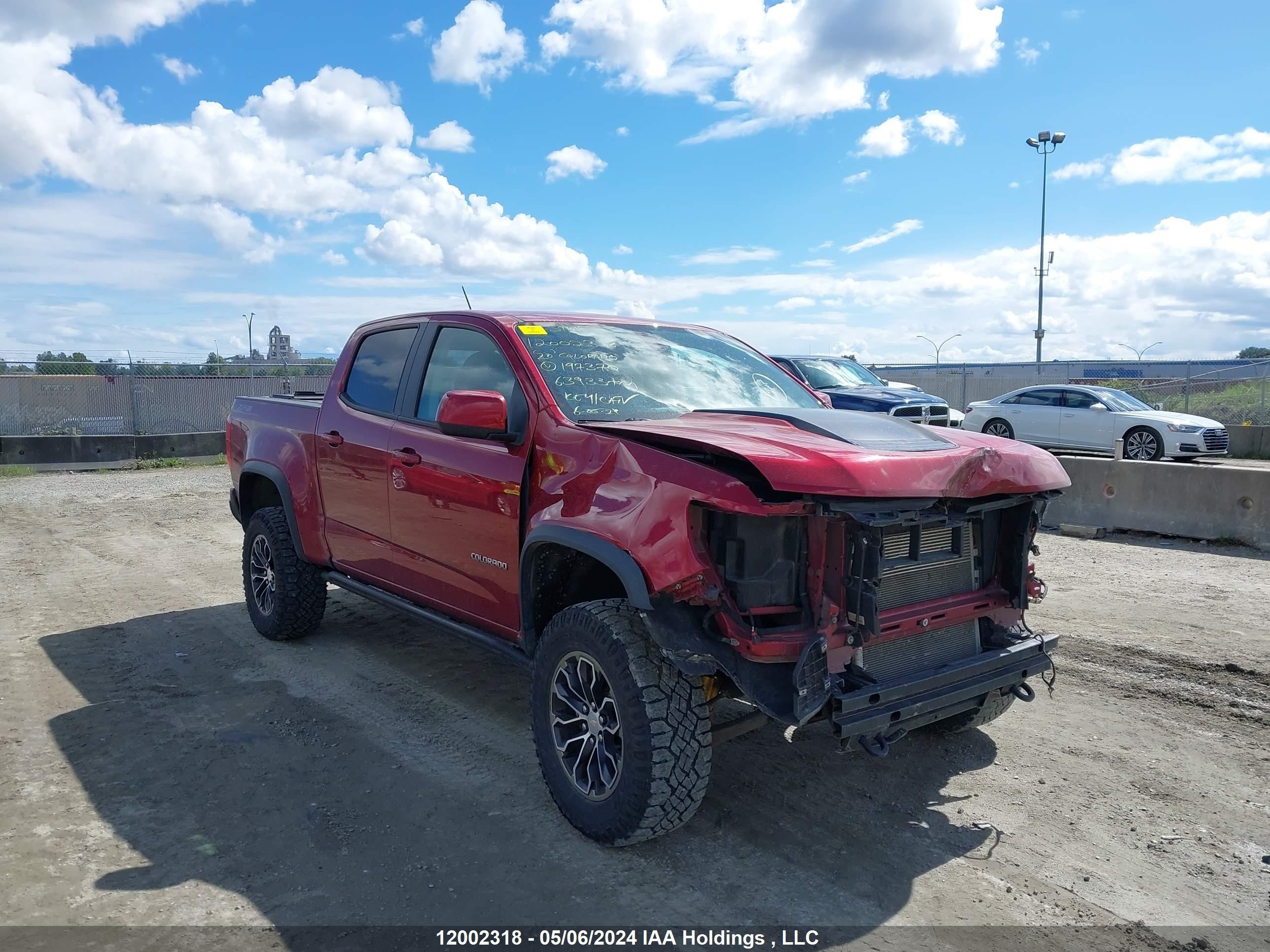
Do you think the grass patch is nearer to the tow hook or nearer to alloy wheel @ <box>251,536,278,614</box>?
alloy wheel @ <box>251,536,278,614</box>

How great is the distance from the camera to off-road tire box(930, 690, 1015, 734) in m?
4.07

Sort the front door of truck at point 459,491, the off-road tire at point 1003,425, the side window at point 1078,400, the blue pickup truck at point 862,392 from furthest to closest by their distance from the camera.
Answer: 1. the off-road tire at point 1003,425
2. the side window at point 1078,400
3. the blue pickup truck at point 862,392
4. the front door of truck at point 459,491

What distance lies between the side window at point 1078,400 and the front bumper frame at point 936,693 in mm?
15008

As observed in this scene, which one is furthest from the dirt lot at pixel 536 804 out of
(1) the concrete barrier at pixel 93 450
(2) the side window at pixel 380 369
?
(1) the concrete barrier at pixel 93 450

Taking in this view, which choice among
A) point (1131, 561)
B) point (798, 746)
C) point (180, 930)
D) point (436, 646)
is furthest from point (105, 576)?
point (1131, 561)

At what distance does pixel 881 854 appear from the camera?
343cm

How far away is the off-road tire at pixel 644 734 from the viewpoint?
10.6 feet

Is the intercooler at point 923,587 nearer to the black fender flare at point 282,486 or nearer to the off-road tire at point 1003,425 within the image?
the black fender flare at point 282,486

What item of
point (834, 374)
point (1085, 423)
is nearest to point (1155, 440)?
point (1085, 423)

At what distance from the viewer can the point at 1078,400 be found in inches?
685

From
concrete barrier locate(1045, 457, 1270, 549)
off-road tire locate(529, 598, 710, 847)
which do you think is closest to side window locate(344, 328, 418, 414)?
off-road tire locate(529, 598, 710, 847)

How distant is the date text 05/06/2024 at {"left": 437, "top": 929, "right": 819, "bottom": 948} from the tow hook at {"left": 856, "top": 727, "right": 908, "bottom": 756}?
0.62 metres

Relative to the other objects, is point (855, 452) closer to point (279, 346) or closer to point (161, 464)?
point (161, 464)

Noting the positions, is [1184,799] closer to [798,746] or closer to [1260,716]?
[1260,716]
